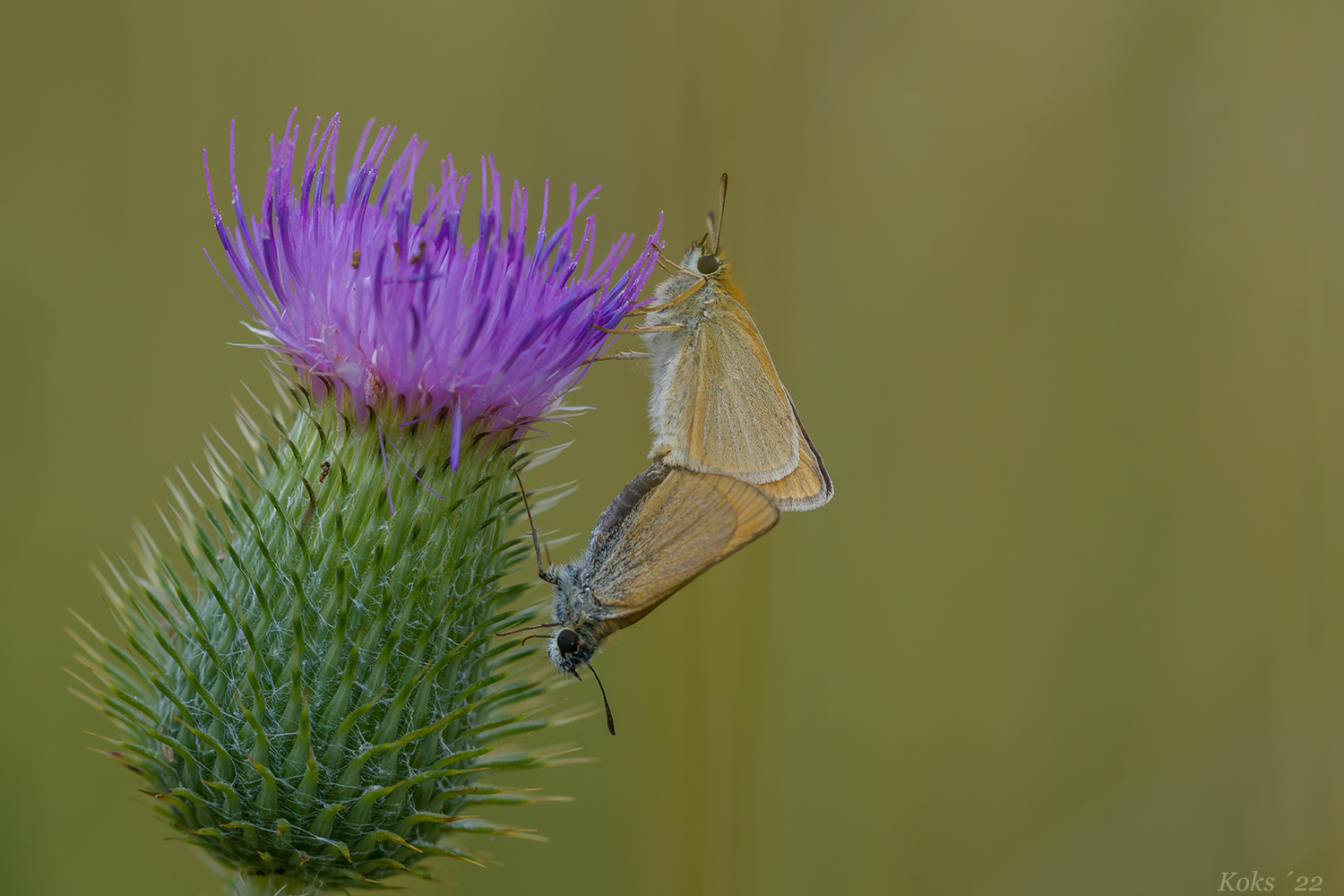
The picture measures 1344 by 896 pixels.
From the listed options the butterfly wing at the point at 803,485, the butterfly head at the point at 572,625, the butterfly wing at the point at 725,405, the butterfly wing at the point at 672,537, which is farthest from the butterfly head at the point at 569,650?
the butterfly wing at the point at 803,485

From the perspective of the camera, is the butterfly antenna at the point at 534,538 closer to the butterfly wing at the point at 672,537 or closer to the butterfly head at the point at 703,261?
the butterfly wing at the point at 672,537

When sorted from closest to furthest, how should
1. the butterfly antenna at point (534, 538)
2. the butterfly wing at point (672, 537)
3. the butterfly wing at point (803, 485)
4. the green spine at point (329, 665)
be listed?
1. the green spine at point (329, 665)
2. the butterfly wing at point (672, 537)
3. the butterfly antenna at point (534, 538)
4. the butterfly wing at point (803, 485)

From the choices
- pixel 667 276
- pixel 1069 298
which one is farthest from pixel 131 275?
pixel 1069 298

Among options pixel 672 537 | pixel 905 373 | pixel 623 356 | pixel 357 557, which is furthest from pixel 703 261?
pixel 905 373

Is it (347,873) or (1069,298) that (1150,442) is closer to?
(1069,298)

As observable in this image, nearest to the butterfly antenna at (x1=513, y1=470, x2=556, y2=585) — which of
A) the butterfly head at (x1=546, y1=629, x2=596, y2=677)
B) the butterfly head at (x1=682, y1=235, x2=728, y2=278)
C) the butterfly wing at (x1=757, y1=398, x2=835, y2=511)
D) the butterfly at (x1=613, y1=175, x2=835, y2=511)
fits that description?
the butterfly head at (x1=546, y1=629, x2=596, y2=677)

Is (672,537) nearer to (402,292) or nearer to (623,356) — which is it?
(623,356)
